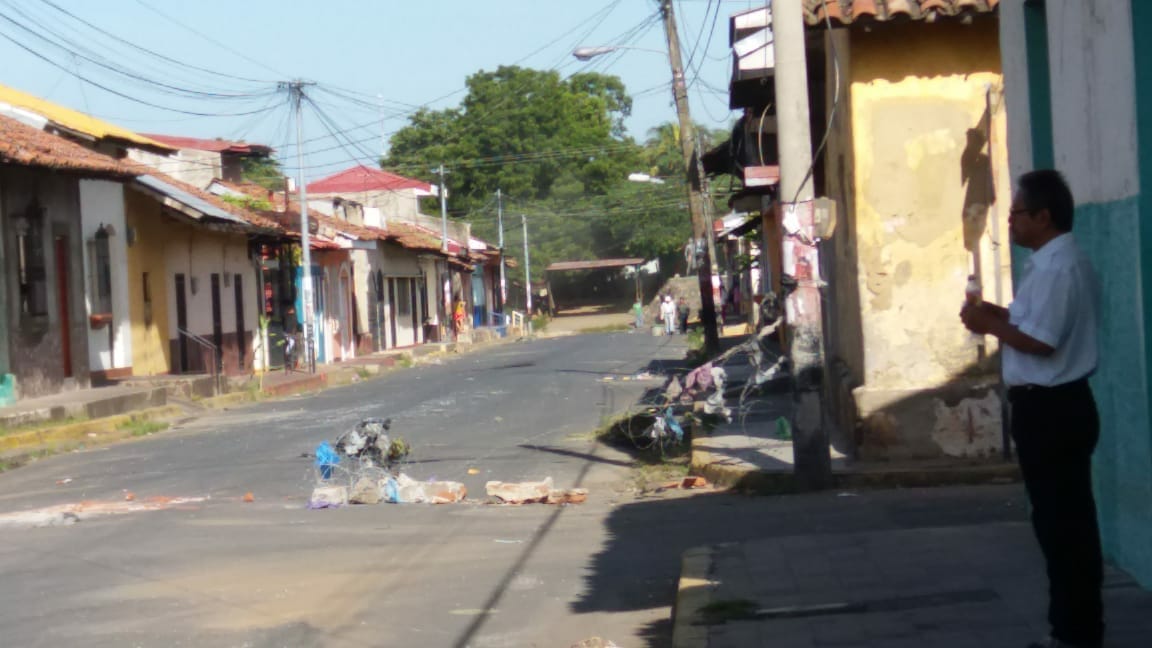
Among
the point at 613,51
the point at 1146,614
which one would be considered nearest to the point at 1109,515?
the point at 1146,614

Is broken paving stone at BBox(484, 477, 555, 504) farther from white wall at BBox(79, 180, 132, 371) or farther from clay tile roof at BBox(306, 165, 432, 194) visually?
clay tile roof at BBox(306, 165, 432, 194)

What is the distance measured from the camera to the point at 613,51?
27953 mm

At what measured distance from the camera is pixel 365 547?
380 inches

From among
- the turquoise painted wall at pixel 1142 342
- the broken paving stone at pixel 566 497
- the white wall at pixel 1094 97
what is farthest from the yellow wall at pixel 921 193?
the turquoise painted wall at pixel 1142 342

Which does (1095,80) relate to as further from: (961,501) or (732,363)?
(732,363)

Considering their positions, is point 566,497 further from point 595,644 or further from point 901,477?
point 595,644

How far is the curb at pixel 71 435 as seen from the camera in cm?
1744

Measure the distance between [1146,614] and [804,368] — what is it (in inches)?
208

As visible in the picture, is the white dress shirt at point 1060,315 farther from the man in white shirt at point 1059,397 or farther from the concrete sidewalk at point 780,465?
the concrete sidewalk at point 780,465

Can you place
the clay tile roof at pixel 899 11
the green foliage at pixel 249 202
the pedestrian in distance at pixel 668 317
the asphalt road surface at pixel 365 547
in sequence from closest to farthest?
the asphalt road surface at pixel 365 547 < the clay tile roof at pixel 899 11 < the green foliage at pixel 249 202 < the pedestrian in distance at pixel 668 317

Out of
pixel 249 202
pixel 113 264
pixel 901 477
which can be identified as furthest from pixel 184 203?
pixel 901 477

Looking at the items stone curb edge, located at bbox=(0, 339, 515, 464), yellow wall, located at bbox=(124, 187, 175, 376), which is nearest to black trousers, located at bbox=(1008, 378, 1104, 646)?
stone curb edge, located at bbox=(0, 339, 515, 464)

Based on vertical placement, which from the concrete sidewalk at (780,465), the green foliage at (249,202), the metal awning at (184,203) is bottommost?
the concrete sidewalk at (780,465)

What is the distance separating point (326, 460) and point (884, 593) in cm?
688
